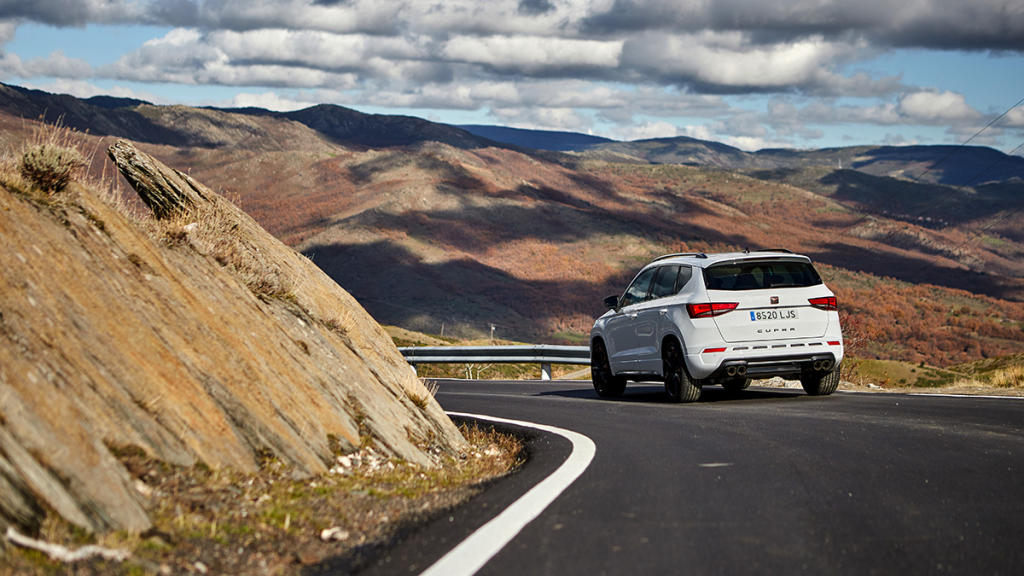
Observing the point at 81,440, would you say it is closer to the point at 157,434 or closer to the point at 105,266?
the point at 157,434

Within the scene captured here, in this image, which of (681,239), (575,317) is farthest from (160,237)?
(681,239)

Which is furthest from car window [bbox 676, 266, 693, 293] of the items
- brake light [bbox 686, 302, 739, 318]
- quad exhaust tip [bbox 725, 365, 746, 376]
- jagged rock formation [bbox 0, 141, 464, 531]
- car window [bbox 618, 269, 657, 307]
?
jagged rock formation [bbox 0, 141, 464, 531]

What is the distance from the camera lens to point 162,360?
621 cm

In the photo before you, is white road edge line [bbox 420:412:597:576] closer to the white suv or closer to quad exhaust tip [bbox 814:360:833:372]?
the white suv

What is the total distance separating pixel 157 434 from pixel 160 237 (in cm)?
274

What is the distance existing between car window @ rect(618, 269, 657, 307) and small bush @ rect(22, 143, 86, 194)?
8383mm

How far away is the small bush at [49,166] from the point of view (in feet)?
22.4

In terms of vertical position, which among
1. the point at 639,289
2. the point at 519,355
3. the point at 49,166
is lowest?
the point at 519,355

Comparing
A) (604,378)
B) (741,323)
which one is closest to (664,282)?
(741,323)

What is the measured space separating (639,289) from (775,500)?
828 centimetres

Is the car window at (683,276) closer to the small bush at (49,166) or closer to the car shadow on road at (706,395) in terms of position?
the car shadow on road at (706,395)

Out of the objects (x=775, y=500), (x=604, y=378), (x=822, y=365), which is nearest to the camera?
(x=775, y=500)

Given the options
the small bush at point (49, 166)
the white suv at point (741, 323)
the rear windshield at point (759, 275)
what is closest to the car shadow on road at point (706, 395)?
the white suv at point (741, 323)

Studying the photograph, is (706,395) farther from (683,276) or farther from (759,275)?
(759,275)
